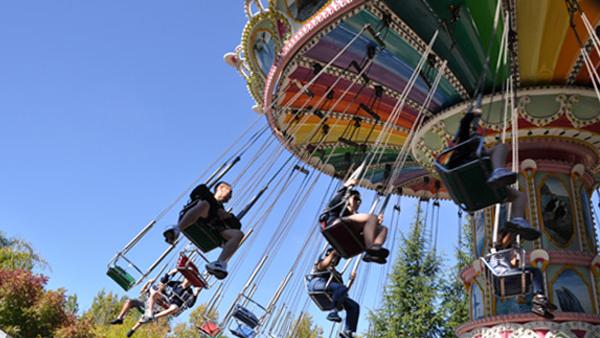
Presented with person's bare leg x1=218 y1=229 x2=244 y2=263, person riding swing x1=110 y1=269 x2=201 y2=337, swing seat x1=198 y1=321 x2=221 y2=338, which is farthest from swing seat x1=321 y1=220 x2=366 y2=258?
swing seat x1=198 y1=321 x2=221 y2=338

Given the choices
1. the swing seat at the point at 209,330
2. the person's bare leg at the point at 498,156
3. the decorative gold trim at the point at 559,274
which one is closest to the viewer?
the person's bare leg at the point at 498,156

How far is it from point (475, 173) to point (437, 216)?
24.5 ft

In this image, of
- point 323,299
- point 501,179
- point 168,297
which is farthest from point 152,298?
point 501,179

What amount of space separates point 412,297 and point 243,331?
12836 mm

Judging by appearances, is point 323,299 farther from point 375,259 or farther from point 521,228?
point 521,228

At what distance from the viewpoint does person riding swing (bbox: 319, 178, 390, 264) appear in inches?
177

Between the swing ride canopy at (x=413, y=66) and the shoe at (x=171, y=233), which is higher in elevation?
the swing ride canopy at (x=413, y=66)

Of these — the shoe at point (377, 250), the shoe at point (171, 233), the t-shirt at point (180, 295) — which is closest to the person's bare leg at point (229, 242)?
the shoe at point (171, 233)

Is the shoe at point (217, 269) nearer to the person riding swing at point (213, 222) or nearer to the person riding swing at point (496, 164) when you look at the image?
the person riding swing at point (213, 222)

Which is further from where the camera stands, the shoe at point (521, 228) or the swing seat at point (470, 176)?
the shoe at point (521, 228)

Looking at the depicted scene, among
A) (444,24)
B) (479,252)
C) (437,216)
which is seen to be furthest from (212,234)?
(437,216)

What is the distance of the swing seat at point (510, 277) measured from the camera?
4.96 metres

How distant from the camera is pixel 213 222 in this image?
5660 mm

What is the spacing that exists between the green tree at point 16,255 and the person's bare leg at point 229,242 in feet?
54.9
